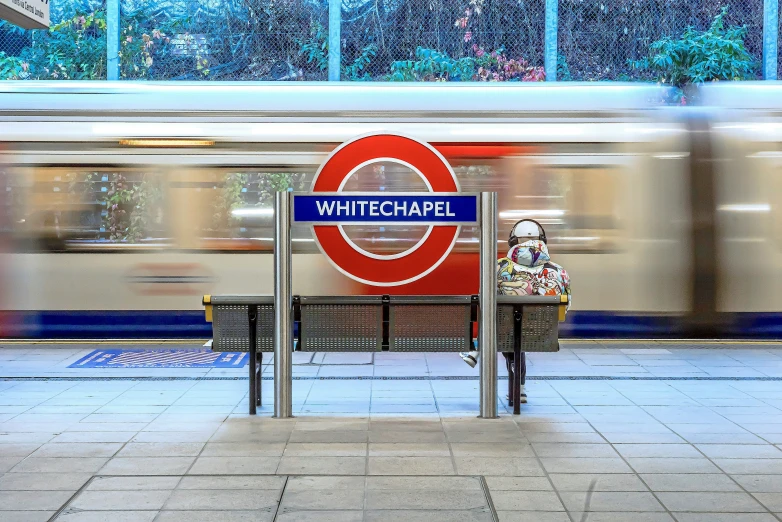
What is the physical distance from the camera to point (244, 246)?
1008cm

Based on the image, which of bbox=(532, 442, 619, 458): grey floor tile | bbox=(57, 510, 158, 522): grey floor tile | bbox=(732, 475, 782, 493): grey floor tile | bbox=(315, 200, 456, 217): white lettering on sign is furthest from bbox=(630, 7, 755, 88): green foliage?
bbox=(57, 510, 158, 522): grey floor tile

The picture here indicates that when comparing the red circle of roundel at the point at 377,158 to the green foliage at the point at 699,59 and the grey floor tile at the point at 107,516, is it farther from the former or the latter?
the green foliage at the point at 699,59

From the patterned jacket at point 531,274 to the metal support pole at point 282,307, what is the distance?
1629 mm

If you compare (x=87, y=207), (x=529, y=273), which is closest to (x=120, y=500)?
(x=529, y=273)

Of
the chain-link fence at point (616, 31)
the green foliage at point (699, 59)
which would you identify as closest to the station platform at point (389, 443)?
the green foliage at point (699, 59)

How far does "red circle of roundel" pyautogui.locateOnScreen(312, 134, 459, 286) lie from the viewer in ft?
20.9

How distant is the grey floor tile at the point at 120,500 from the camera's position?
453cm

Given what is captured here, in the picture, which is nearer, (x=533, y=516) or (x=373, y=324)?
(x=533, y=516)

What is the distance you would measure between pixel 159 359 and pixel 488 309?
3.84 m

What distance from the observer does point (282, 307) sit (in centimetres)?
651

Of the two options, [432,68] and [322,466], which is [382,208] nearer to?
[322,466]

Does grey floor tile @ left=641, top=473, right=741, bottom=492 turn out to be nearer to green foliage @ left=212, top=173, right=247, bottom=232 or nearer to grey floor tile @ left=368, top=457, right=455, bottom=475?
grey floor tile @ left=368, top=457, right=455, bottom=475

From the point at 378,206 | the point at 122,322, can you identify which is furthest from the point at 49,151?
the point at 378,206

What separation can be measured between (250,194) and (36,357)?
263 centimetres
